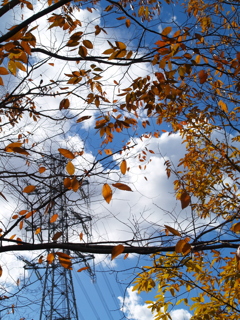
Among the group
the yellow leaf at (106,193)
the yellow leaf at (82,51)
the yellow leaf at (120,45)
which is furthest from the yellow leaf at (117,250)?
the yellow leaf at (82,51)

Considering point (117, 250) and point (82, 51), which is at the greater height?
point (82, 51)

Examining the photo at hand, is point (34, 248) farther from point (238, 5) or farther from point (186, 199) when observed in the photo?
point (238, 5)

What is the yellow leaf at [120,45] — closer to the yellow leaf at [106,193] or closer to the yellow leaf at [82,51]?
the yellow leaf at [82,51]

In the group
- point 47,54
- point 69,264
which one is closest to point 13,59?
point 47,54

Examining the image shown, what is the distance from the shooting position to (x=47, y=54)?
9.08 feet

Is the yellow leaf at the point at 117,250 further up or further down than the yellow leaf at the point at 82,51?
further down

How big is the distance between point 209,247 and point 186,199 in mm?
340

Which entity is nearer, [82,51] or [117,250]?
[117,250]

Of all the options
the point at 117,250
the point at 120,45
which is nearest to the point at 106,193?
the point at 117,250

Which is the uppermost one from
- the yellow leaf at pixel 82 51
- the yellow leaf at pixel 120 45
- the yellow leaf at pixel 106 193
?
the yellow leaf at pixel 82 51

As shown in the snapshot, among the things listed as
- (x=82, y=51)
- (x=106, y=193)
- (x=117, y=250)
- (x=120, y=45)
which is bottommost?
(x=117, y=250)

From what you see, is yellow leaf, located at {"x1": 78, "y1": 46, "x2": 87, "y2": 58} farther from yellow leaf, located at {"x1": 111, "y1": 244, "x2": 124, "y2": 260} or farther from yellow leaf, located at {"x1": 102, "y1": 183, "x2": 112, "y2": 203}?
yellow leaf, located at {"x1": 111, "y1": 244, "x2": 124, "y2": 260}

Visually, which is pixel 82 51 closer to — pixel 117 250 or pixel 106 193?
pixel 106 193

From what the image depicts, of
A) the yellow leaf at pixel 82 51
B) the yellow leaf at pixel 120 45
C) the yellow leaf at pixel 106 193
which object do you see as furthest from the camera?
the yellow leaf at pixel 82 51
